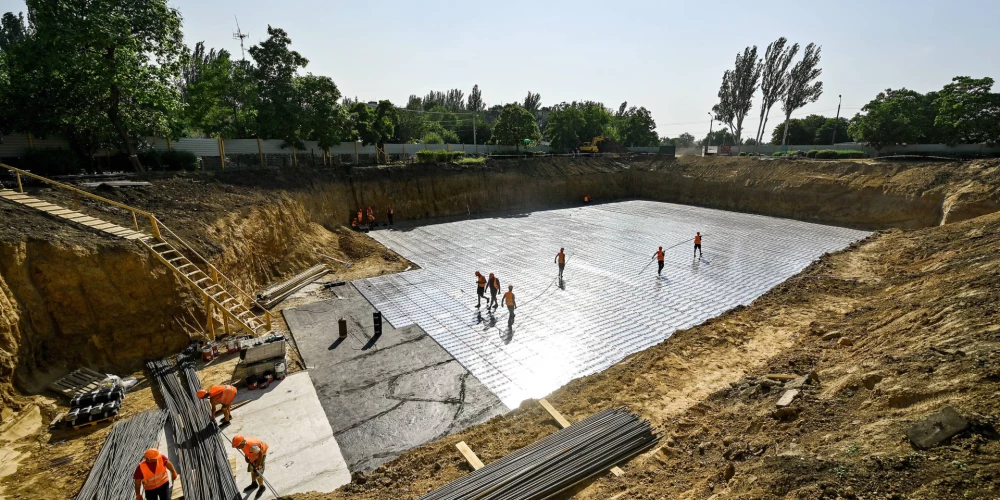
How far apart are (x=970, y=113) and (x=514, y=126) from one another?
32.7 meters

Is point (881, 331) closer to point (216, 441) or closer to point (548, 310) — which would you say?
point (548, 310)

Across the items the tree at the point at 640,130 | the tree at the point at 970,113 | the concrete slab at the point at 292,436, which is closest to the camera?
the concrete slab at the point at 292,436

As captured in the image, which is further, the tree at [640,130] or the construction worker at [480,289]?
the tree at [640,130]

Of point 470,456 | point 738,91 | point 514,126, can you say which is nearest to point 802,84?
point 738,91

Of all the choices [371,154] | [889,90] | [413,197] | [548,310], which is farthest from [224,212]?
[889,90]

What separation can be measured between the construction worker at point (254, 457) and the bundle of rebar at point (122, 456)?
156 cm

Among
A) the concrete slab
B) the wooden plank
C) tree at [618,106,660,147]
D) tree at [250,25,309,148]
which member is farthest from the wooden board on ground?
tree at [618,106,660,147]

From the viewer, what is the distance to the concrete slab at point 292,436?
21.8 ft

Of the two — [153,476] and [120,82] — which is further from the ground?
[120,82]

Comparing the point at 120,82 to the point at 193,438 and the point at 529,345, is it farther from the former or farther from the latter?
the point at 529,345

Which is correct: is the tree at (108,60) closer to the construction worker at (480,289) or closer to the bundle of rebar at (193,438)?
the bundle of rebar at (193,438)

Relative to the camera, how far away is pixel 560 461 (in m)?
6.05

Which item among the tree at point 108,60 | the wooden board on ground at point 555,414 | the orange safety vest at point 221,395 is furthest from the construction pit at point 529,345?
the tree at point 108,60

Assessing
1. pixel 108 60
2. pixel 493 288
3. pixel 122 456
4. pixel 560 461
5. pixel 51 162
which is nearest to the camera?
pixel 560 461
